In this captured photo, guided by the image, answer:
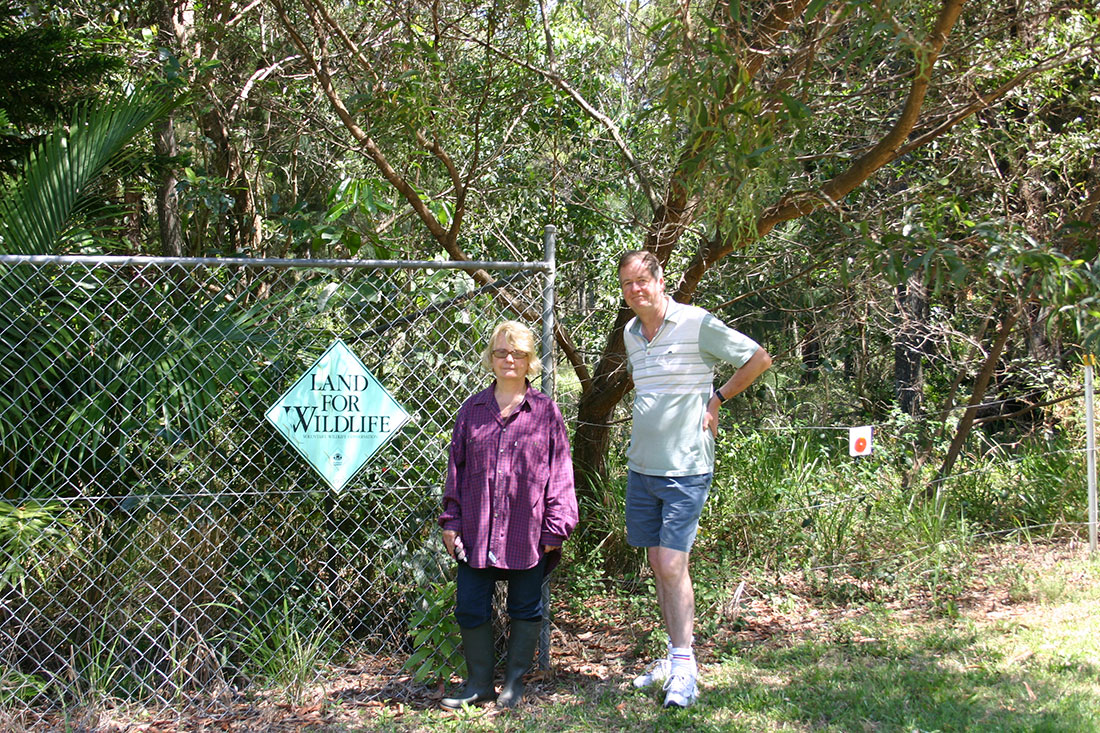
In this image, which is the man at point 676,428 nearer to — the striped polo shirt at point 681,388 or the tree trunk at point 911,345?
the striped polo shirt at point 681,388

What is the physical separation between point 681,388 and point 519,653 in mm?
1272

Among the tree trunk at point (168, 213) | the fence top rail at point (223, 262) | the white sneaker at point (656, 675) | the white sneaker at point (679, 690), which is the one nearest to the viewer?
the fence top rail at point (223, 262)

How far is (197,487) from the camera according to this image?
3799mm

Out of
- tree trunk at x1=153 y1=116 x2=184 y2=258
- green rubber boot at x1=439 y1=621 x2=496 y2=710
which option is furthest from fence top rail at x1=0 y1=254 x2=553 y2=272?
tree trunk at x1=153 y1=116 x2=184 y2=258

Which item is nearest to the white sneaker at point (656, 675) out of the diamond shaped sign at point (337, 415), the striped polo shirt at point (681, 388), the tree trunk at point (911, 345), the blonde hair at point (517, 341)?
the striped polo shirt at point (681, 388)

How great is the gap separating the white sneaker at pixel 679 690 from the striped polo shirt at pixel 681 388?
0.82 meters

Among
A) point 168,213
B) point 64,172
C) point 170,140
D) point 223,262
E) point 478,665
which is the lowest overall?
point 478,665

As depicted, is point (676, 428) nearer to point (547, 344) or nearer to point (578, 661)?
point (547, 344)

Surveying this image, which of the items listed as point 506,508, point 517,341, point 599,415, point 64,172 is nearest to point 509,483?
point 506,508

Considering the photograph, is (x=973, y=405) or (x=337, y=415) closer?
(x=337, y=415)

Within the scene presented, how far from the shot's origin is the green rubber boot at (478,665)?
355cm

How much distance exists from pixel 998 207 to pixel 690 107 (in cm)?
381

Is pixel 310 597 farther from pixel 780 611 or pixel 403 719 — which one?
pixel 780 611

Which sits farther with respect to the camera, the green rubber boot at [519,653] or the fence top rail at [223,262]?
the green rubber boot at [519,653]
